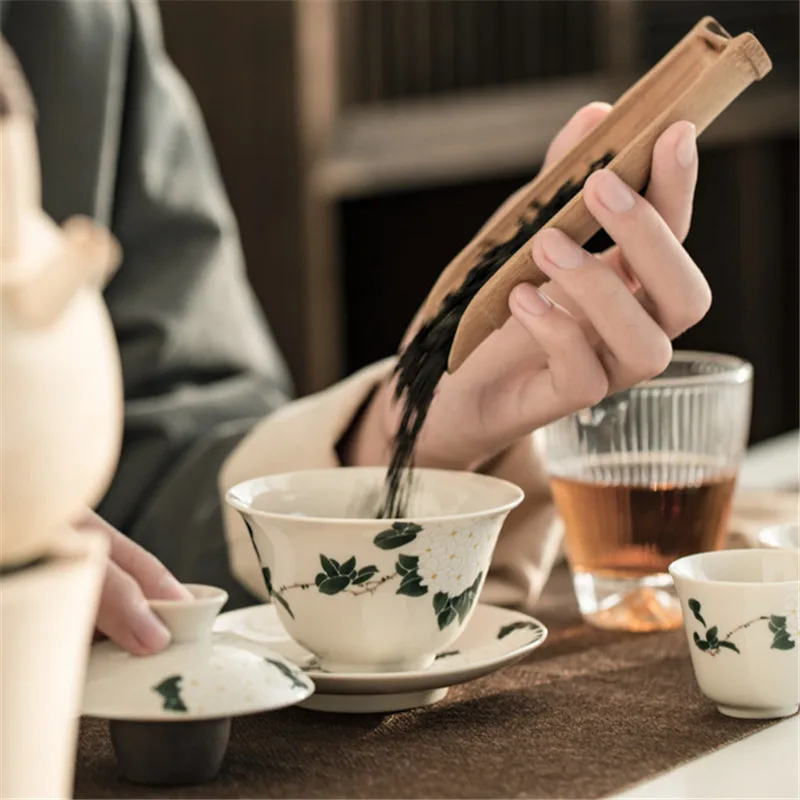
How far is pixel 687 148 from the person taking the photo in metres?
0.80

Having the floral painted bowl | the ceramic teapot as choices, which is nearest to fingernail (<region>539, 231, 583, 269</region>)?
the floral painted bowl

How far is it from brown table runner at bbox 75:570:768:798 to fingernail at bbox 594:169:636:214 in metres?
0.28

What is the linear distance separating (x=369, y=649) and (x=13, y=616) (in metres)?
0.34

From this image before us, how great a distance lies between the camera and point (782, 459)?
1762mm

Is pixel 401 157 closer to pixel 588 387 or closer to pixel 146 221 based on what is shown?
pixel 146 221

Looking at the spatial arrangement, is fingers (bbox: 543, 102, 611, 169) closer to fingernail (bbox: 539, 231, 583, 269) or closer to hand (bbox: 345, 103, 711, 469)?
hand (bbox: 345, 103, 711, 469)

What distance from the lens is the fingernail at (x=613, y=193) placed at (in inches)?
31.8

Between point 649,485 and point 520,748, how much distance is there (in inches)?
12.9

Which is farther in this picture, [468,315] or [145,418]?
[145,418]

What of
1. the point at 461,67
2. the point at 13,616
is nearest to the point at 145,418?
the point at 13,616

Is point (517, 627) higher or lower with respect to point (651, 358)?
lower

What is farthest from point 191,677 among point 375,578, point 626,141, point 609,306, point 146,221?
point 146,221

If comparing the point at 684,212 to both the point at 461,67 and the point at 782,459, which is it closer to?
the point at 782,459

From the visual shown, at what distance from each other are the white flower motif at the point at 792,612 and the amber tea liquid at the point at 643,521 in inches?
8.2
